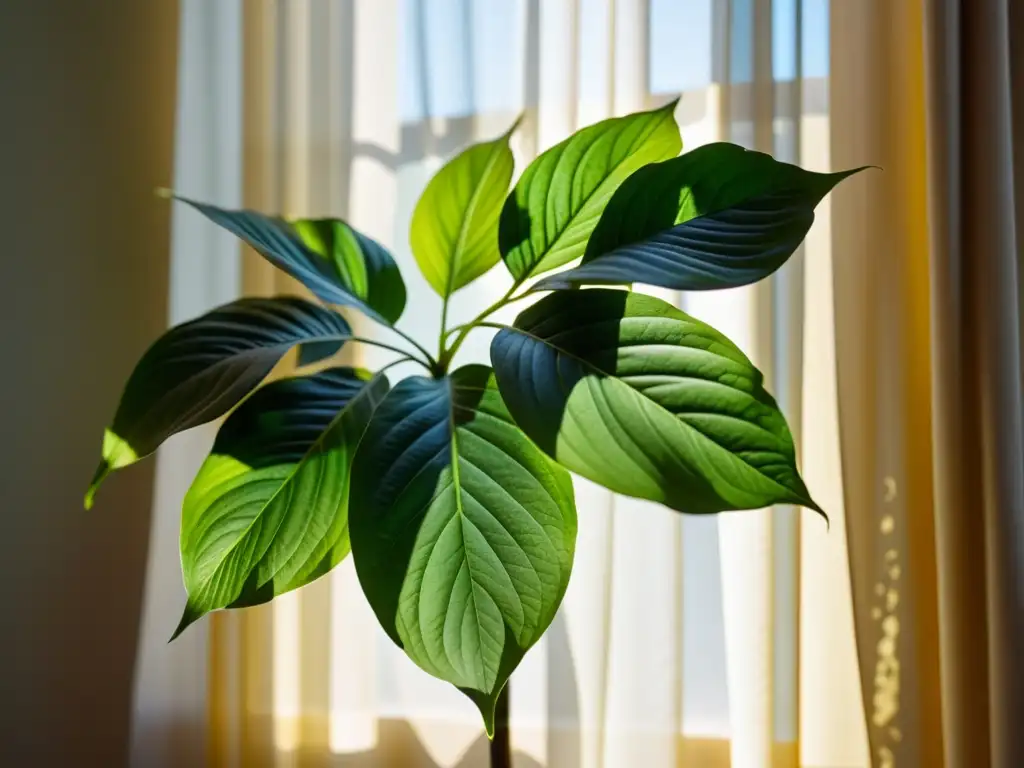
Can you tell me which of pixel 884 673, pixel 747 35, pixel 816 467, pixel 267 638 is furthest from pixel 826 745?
pixel 747 35

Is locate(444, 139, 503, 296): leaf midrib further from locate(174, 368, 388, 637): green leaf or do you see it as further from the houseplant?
locate(174, 368, 388, 637): green leaf

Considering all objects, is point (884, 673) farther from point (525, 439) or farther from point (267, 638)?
point (267, 638)

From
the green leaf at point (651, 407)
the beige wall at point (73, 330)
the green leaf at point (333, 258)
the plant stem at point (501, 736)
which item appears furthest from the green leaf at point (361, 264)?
the beige wall at point (73, 330)

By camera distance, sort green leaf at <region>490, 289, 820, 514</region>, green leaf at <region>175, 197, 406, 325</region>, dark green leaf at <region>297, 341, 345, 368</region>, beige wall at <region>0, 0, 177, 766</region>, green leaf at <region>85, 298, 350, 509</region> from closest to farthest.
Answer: green leaf at <region>490, 289, 820, 514</region> < green leaf at <region>85, 298, 350, 509</region> < green leaf at <region>175, 197, 406, 325</region> < dark green leaf at <region>297, 341, 345, 368</region> < beige wall at <region>0, 0, 177, 766</region>

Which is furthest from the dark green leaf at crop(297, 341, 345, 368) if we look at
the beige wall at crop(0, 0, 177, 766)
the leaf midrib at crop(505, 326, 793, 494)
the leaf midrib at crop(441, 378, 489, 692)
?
the beige wall at crop(0, 0, 177, 766)

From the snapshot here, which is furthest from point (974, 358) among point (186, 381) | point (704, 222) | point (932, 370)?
point (186, 381)

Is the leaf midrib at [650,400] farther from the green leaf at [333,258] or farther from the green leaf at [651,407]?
the green leaf at [333,258]

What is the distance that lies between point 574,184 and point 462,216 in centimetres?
14

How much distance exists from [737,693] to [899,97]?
0.80 meters

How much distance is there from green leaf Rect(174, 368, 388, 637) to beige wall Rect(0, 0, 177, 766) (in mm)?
676

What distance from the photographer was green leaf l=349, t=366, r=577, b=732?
59 cm

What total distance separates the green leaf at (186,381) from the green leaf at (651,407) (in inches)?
9.4

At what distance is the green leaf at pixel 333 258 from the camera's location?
0.78 m

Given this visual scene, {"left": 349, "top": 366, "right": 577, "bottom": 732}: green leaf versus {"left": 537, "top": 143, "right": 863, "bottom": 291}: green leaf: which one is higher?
{"left": 537, "top": 143, "right": 863, "bottom": 291}: green leaf
